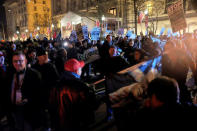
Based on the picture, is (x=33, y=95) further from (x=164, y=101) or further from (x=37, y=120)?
(x=164, y=101)

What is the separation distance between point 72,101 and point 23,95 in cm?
103

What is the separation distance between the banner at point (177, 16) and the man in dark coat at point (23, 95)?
184 inches

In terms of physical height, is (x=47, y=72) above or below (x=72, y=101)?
above

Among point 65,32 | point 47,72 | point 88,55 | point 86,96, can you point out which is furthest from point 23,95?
point 65,32

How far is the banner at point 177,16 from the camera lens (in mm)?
5387

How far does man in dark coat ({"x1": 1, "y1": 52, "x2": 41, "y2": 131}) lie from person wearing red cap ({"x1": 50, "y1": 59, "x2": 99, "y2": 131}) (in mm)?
542

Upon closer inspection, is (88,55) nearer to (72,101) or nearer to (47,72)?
(47,72)

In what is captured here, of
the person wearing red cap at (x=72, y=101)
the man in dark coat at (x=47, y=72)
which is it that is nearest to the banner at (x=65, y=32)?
the man in dark coat at (x=47, y=72)

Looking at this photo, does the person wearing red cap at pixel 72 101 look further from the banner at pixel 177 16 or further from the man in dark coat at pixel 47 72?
the banner at pixel 177 16

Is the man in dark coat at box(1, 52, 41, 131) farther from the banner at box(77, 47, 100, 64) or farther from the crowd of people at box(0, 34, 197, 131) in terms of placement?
the banner at box(77, 47, 100, 64)

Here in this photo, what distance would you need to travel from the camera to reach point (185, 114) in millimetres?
1667

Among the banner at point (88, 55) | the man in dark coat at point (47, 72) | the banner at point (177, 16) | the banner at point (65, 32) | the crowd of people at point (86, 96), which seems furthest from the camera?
the banner at point (65, 32)

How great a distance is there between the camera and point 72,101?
2.71 meters

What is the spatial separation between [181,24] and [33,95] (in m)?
4.90
